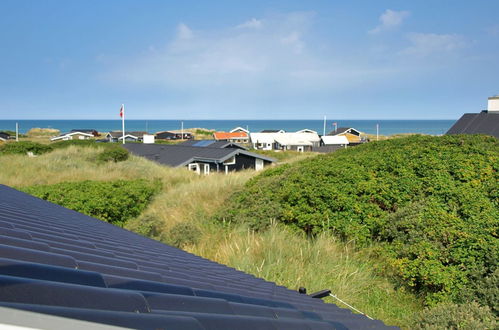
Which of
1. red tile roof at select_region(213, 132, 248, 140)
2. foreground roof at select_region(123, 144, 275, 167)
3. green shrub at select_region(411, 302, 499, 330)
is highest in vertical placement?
red tile roof at select_region(213, 132, 248, 140)

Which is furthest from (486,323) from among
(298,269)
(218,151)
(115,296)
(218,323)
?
(218,151)

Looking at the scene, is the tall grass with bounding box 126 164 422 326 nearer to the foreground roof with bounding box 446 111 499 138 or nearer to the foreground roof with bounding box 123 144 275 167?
the foreground roof with bounding box 446 111 499 138

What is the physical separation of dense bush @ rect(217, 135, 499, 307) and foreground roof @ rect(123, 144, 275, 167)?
23669 millimetres

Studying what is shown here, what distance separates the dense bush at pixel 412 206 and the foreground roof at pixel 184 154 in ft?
77.7

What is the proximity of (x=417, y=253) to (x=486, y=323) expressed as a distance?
2.30 meters

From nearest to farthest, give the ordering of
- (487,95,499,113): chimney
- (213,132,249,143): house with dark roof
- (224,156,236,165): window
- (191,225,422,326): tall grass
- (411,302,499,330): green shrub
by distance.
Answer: (411,302,499,330): green shrub
(191,225,422,326): tall grass
(487,95,499,113): chimney
(224,156,236,165): window
(213,132,249,143): house with dark roof

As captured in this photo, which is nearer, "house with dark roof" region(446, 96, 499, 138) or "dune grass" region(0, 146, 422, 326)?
"dune grass" region(0, 146, 422, 326)

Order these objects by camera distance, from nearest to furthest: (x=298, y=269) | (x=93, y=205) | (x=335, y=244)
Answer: (x=298, y=269) < (x=335, y=244) < (x=93, y=205)

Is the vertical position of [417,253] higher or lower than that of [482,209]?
lower

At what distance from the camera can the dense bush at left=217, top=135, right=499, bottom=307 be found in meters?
8.36

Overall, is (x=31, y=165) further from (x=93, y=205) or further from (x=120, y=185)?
(x=93, y=205)

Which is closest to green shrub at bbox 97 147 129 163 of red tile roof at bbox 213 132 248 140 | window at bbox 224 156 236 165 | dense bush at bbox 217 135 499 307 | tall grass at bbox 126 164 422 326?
window at bbox 224 156 236 165

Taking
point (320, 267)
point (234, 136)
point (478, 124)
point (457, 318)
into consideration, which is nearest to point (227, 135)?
point (234, 136)

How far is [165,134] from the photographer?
131 m
